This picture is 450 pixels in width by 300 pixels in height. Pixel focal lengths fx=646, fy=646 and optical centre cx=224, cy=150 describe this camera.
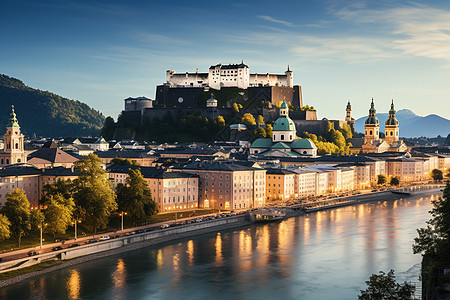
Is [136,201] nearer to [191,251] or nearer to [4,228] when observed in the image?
[191,251]

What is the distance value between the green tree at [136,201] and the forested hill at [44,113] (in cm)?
10789

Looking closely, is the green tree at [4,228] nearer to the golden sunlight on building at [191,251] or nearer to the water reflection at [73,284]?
the water reflection at [73,284]

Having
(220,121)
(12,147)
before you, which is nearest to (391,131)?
(220,121)

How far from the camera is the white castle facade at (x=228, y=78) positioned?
294 feet

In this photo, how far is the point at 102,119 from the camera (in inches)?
7032

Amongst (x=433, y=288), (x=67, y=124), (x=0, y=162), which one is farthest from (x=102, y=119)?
(x=433, y=288)

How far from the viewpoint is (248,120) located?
83.6 meters

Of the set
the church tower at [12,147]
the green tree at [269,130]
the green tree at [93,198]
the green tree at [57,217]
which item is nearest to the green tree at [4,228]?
the green tree at [57,217]

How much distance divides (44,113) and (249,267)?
5262 inches

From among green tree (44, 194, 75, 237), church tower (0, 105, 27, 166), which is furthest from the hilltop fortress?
green tree (44, 194, 75, 237)

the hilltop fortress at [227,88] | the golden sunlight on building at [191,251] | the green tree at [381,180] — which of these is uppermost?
the hilltop fortress at [227,88]

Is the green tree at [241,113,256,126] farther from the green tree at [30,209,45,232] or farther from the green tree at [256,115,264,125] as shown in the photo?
the green tree at [30,209,45,232]

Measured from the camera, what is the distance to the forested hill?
148 m

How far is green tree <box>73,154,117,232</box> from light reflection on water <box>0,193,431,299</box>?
3.22 metres
